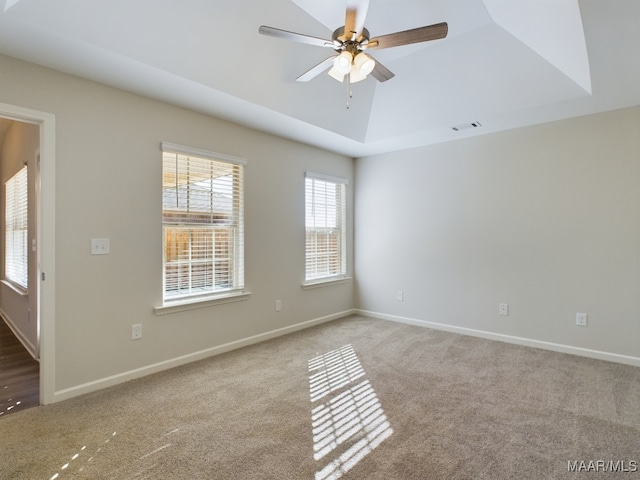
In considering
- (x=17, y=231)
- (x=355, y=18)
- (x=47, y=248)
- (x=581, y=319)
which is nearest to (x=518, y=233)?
(x=581, y=319)

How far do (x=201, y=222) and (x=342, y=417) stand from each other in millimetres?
2235

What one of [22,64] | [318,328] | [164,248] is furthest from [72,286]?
[318,328]

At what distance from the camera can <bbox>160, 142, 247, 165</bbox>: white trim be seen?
10.3 feet

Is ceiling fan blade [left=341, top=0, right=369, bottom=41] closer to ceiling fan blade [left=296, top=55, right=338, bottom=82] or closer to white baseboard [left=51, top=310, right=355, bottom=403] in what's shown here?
ceiling fan blade [left=296, top=55, right=338, bottom=82]

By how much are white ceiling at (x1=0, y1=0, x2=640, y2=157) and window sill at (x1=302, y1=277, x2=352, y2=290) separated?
193cm

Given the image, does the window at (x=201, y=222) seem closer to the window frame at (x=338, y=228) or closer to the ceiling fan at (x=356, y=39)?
the window frame at (x=338, y=228)

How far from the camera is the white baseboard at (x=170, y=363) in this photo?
2.60 metres

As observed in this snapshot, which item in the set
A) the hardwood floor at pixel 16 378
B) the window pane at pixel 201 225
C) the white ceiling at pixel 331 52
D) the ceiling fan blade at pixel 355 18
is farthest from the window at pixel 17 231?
the ceiling fan blade at pixel 355 18

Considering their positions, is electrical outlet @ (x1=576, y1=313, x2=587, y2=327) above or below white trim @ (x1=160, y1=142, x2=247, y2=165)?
below

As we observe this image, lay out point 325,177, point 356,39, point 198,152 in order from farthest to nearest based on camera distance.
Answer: point 325,177
point 198,152
point 356,39

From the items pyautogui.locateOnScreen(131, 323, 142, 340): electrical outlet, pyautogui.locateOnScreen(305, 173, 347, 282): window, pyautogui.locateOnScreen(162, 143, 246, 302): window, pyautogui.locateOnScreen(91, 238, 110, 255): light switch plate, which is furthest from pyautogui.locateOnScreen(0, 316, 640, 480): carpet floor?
pyautogui.locateOnScreen(305, 173, 347, 282): window

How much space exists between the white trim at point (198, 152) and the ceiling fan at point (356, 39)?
4.96ft
